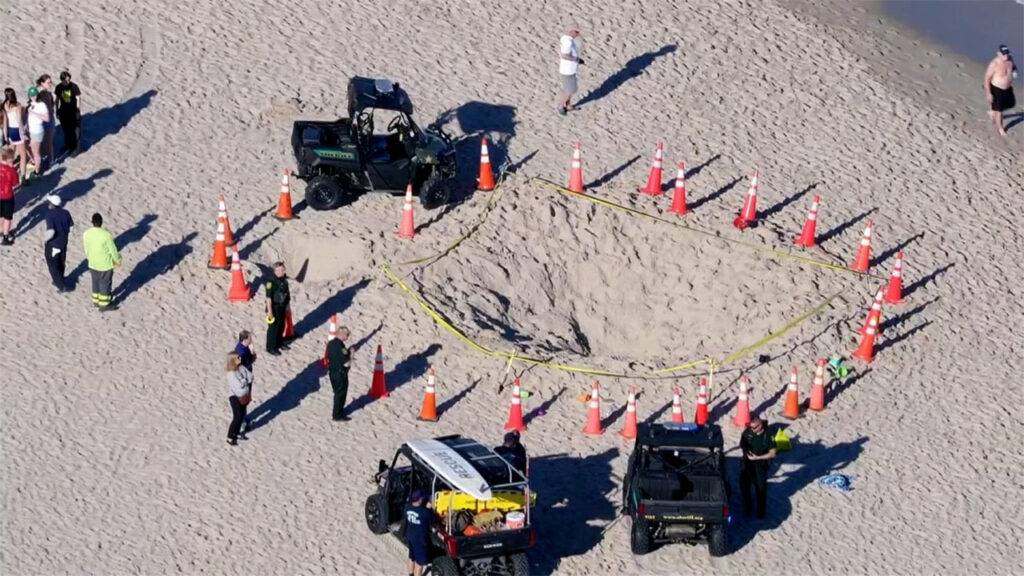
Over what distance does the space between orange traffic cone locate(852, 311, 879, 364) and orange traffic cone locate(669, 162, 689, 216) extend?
3.90 meters

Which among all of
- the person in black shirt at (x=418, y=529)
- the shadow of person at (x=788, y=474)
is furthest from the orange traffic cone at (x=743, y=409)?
the person in black shirt at (x=418, y=529)

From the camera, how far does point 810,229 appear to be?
3100 cm

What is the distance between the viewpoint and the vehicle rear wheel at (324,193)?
30.4 metres

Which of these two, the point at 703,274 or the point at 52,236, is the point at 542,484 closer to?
the point at 703,274

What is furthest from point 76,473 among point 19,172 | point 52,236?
point 19,172

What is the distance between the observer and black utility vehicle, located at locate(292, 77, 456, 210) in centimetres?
3055

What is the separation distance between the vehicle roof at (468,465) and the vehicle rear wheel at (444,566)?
2.53ft

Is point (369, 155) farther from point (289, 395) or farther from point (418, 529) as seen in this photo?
point (418, 529)

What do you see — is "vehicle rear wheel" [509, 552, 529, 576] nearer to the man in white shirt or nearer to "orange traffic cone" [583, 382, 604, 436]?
"orange traffic cone" [583, 382, 604, 436]

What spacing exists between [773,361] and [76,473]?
9356 millimetres

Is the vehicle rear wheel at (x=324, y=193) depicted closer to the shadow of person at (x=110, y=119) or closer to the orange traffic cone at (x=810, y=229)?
the shadow of person at (x=110, y=119)

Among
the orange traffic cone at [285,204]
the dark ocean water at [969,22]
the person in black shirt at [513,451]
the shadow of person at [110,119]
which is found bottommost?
the shadow of person at [110,119]

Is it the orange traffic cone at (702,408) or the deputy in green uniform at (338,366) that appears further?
the orange traffic cone at (702,408)

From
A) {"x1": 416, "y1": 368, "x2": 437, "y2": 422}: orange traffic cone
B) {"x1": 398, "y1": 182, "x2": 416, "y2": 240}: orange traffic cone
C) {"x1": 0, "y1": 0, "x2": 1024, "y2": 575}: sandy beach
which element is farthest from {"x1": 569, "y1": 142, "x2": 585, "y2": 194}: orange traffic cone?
{"x1": 416, "y1": 368, "x2": 437, "y2": 422}: orange traffic cone
